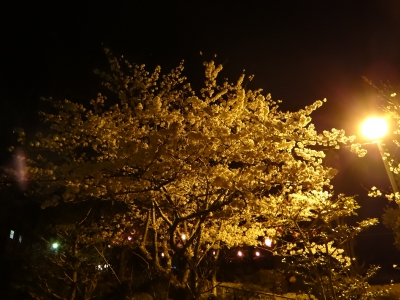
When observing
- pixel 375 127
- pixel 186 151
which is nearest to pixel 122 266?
pixel 186 151

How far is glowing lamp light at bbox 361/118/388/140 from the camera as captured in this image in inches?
206

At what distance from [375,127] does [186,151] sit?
3.24m

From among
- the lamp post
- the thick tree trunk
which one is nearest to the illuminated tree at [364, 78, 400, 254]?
the lamp post

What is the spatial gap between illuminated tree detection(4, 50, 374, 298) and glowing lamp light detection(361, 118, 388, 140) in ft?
5.33

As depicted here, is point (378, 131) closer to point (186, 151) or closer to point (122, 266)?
point (186, 151)

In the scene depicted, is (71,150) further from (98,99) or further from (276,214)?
(276,214)

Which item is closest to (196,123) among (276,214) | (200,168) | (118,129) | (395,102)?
(200,168)

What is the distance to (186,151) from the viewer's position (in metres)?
6.61

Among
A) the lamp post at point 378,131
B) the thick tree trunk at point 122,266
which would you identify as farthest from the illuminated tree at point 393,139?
the thick tree trunk at point 122,266

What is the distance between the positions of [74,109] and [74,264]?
18.2ft

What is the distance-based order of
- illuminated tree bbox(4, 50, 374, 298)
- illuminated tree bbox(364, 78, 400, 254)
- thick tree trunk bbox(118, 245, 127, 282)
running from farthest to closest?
thick tree trunk bbox(118, 245, 127, 282)
illuminated tree bbox(4, 50, 374, 298)
illuminated tree bbox(364, 78, 400, 254)

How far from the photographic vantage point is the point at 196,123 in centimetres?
703

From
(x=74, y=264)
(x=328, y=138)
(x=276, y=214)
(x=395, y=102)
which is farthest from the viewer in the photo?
(x=74, y=264)

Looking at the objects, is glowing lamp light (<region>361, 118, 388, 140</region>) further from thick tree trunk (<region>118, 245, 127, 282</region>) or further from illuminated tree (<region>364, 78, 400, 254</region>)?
thick tree trunk (<region>118, 245, 127, 282</region>)
